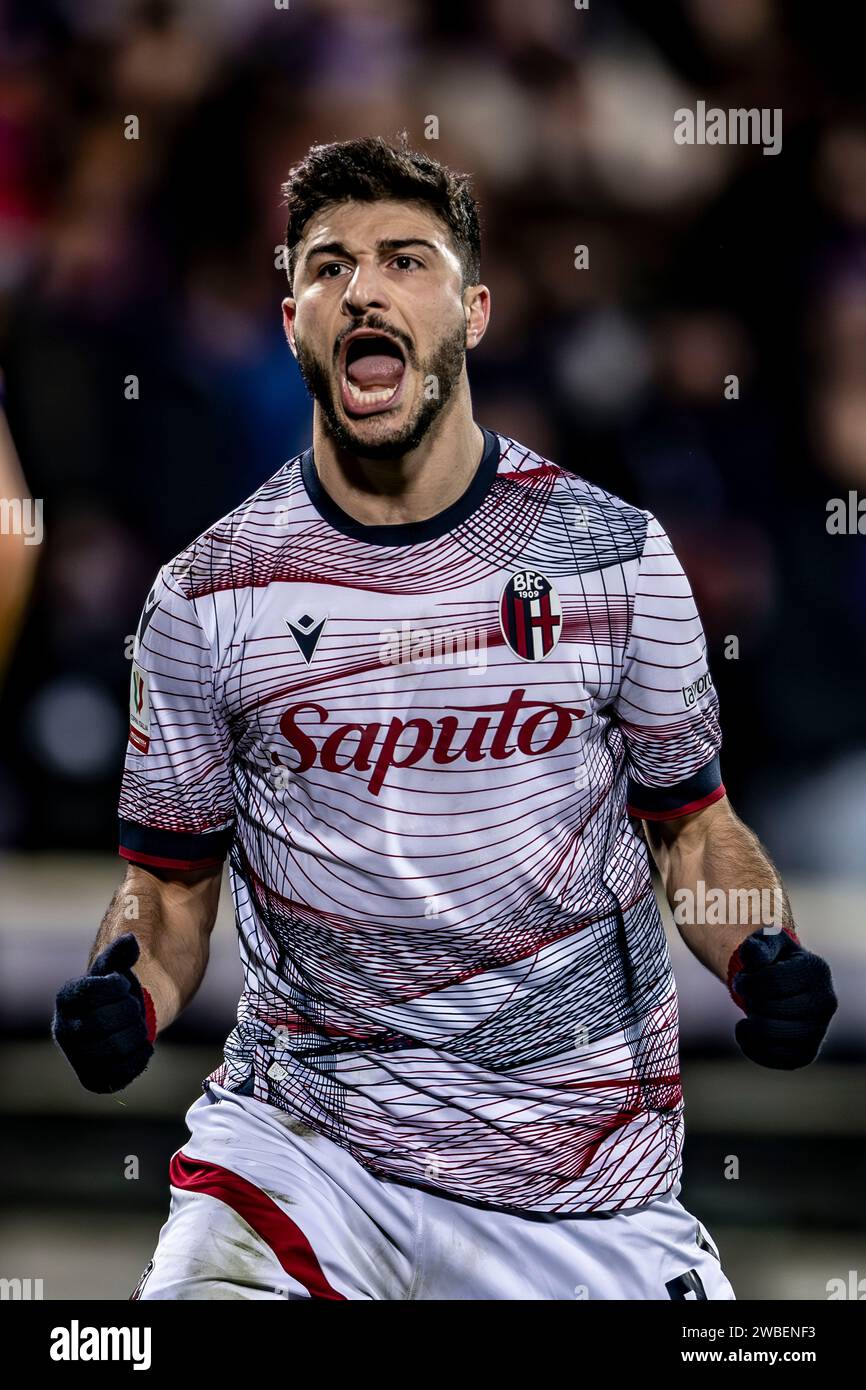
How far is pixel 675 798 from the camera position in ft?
8.29

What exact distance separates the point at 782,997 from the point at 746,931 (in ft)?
0.46

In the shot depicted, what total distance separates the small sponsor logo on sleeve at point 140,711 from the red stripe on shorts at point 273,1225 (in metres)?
0.69

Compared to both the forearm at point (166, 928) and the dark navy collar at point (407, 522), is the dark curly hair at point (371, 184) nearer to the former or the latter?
the dark navy collar at point (407, 522)

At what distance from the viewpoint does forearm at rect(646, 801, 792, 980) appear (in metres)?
2.38

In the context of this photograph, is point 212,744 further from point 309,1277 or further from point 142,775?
point 309,1277

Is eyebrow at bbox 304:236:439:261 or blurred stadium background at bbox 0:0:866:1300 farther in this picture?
blurred stadium background at bbox 0:0:866:1300

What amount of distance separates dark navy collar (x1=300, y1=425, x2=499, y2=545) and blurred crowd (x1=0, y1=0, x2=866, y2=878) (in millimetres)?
989

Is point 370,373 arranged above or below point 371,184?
below

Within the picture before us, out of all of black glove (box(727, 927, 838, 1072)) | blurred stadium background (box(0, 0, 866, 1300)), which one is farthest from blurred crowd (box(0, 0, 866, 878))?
black glove (box(727, 927, 838, 1072))

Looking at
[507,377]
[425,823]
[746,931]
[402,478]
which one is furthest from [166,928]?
[507,377]

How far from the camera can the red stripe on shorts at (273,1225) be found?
7.20 feet
